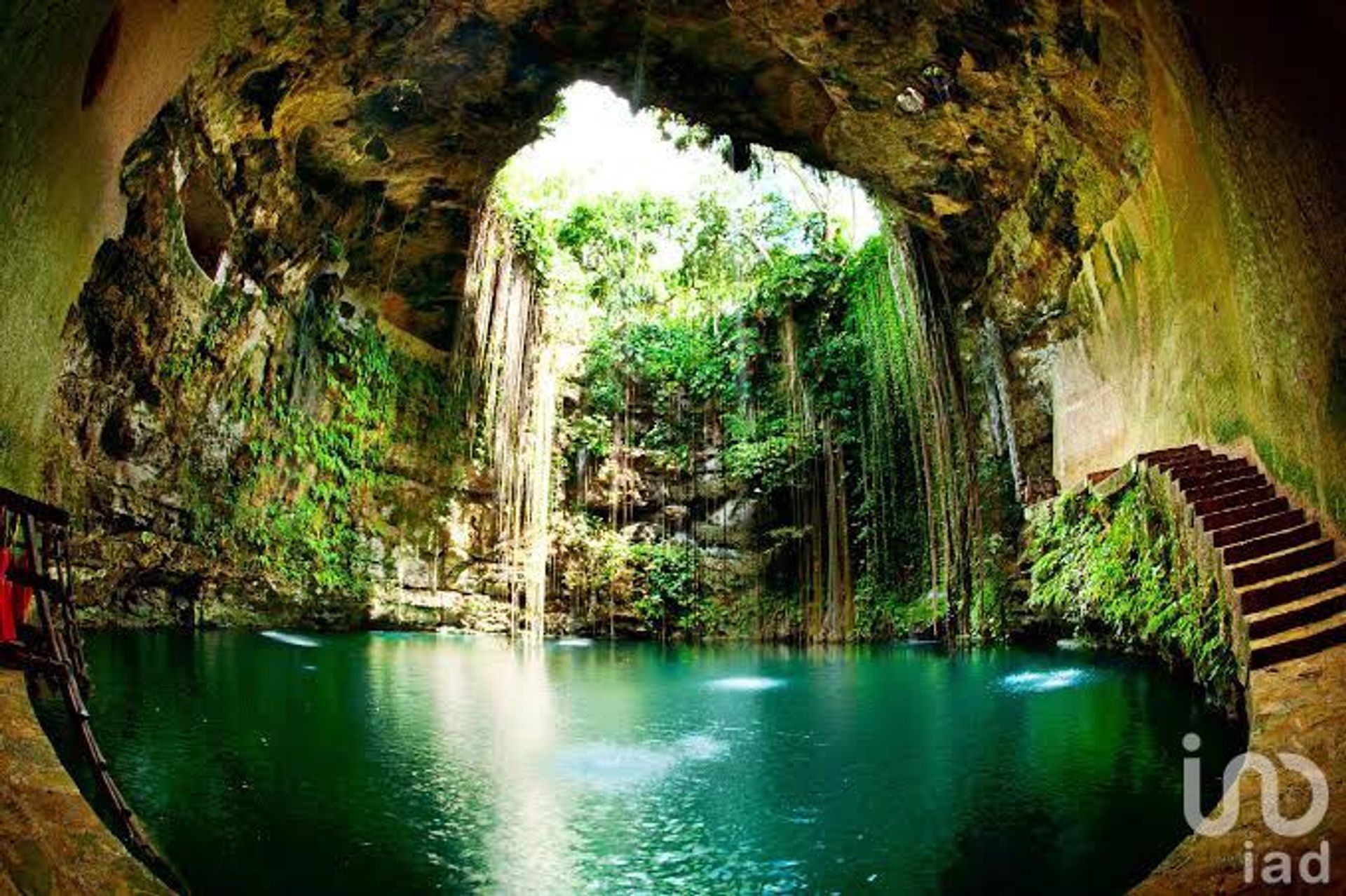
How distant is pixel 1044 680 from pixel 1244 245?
12.8 ft

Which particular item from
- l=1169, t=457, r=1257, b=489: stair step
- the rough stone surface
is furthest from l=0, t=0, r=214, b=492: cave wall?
l=1169, t=457, r=1257, b=489: stair step

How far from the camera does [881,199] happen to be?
35.8 feet

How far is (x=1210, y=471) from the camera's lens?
555cm

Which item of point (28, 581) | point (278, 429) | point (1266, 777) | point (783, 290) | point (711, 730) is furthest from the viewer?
point (783, 290)

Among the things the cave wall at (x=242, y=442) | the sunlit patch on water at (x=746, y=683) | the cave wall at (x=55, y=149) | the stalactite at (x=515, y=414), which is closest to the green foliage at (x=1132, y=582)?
the sunlit patch on water at (x=746, y=683)

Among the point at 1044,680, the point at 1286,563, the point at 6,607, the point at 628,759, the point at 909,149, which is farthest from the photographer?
the point at 909,149

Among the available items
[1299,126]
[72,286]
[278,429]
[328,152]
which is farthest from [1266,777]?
[278,429]

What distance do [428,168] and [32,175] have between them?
296 inches

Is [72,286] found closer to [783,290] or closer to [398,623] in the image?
[398,623]

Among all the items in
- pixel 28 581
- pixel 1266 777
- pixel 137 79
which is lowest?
pixel 1266 777

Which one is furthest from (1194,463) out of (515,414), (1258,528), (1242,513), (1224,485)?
(515,414)

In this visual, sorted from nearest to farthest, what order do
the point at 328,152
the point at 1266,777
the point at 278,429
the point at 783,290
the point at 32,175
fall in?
the point at 1266,777 → the point at 32,175 → the point at 328,152 → the point at 278,429 → the point at 783,290

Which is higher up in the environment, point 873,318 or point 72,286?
point 873,318

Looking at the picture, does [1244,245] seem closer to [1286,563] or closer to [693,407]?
[1286,563]
